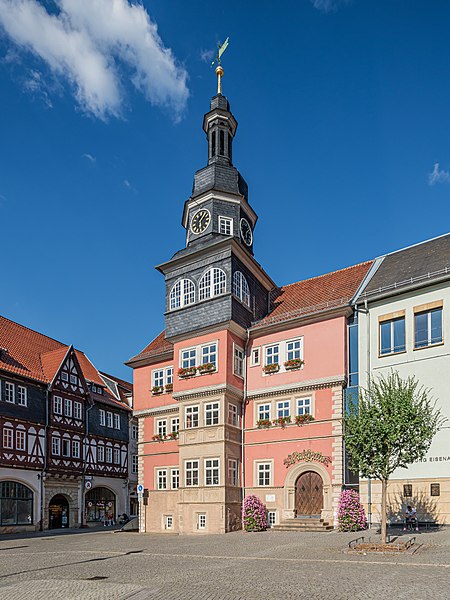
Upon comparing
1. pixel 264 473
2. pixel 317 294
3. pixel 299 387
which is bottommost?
pixel 264 473

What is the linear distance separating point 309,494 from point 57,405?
76.0ft

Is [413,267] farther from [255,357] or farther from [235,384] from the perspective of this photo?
[235,384]

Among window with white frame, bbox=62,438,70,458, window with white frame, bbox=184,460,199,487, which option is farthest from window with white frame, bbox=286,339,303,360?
window with white frame, bbox=62,438,70,458

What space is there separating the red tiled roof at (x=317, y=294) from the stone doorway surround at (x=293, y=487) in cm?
731

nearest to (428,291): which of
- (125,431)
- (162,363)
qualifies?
(162,363)

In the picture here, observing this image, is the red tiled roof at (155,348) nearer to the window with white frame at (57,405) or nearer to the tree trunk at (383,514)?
the window with white frame at (57,405)

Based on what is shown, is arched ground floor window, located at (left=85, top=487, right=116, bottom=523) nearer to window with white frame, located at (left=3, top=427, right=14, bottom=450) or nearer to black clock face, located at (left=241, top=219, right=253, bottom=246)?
window with white frame, located at (left=3, top=427, right=14, bottom=450)

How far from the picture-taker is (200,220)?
35.8m

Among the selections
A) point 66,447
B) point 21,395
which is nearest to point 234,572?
point 21,395

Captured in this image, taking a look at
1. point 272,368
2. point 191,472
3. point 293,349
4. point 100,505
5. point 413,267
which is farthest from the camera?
point 100,505

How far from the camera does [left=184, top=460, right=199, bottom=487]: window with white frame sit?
1211 inches

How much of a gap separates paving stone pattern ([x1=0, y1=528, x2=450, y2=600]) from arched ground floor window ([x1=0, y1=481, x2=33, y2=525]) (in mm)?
18363

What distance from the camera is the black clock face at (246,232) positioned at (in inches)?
1416

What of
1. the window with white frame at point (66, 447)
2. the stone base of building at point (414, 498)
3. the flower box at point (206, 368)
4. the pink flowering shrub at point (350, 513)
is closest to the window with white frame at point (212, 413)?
the flower box at point (206, 368)
